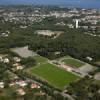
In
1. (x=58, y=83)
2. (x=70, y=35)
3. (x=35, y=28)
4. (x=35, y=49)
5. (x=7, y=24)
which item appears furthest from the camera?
(x=7, y=24)

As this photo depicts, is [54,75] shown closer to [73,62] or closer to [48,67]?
[48,67]

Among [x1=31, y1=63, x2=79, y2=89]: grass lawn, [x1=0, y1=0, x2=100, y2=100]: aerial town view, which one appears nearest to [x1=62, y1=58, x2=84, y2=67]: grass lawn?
[x1=0, y1=0, x2=100, y2=100]: aerial town view

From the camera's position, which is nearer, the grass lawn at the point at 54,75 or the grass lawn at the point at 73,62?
the grass lawn at the point at 54,75

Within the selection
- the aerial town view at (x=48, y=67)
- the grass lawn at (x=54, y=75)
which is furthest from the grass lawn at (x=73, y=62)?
the grass lawn at (x=54, y=75)

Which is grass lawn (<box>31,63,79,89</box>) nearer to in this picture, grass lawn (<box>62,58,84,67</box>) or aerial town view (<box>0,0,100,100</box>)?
aerial town view (<box>0,0,100,100</box>)

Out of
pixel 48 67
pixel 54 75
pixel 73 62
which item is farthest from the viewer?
pixel 73 62

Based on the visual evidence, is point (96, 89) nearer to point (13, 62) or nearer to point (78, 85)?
point (78, 85)

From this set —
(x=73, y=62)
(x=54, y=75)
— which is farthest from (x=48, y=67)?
(x=73, y=62)

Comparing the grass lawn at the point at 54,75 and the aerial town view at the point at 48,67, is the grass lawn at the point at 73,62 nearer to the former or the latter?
the aerial town view at the point at 48,67

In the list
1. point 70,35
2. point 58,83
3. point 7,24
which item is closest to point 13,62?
point 58,83
